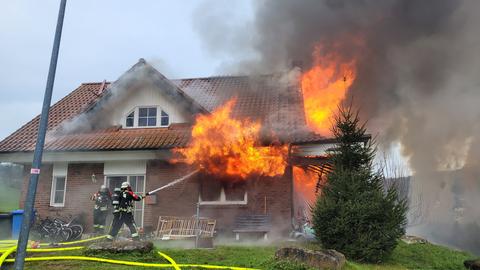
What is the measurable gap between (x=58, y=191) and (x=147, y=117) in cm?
431

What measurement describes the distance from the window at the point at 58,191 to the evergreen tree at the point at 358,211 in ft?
32.4

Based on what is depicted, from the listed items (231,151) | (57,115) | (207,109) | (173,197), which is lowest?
(173,197)

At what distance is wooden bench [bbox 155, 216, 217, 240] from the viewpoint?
43.3 feet

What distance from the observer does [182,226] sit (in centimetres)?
1353

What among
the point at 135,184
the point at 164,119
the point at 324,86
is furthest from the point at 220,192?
the point at 324,86

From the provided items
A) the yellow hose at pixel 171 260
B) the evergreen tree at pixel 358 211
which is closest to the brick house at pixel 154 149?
the evergreen tree at pixel 358 211

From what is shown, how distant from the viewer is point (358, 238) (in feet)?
29.8

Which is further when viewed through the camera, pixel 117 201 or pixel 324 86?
pixel 324 86

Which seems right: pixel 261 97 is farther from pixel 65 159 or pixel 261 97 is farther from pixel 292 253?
A: pixel 292 253

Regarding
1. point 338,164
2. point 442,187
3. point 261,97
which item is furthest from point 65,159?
point 442,187

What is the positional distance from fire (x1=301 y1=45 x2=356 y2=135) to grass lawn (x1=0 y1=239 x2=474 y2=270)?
17.0 ft

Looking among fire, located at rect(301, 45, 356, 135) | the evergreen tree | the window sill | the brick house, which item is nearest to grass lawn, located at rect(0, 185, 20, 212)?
the brick house

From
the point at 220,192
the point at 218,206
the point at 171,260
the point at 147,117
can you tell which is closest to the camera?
the point at 171,260

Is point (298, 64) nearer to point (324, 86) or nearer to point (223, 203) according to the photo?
point (324, 86)
